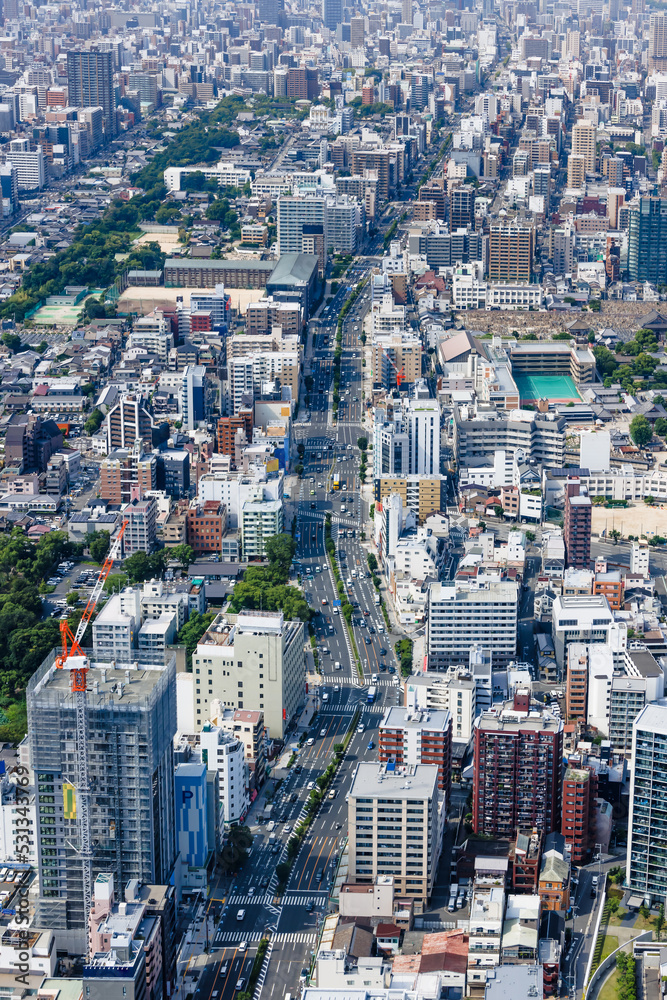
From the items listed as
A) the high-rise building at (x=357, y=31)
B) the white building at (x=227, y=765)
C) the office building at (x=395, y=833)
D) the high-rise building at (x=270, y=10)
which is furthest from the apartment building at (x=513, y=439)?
the high-rise building at (x=270, y=10)

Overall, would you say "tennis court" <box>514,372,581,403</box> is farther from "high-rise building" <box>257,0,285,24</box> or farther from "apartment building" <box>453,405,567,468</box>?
"high-rise building" <box>257,0,285,24</box>

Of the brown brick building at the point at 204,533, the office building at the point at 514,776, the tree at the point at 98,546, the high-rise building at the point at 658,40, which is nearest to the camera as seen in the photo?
the office building at the point at 514,776

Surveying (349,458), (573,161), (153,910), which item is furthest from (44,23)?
(153,910)

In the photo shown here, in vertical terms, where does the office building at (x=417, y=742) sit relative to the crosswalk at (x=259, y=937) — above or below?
above

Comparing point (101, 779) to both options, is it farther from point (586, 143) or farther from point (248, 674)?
point (586, 143)

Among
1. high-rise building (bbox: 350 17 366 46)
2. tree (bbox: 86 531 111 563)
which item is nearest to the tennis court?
tree (bbox: 86 531 111 563)

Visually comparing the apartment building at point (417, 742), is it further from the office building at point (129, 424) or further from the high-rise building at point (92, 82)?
the high-rise building at point (92, 82)
